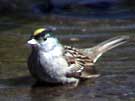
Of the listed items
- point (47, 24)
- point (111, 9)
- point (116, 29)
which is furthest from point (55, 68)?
point (111, 9)

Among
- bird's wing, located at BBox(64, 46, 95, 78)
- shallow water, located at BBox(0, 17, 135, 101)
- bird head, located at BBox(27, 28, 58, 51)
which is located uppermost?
bird head, located at BBox(27, 28, 58, 51)

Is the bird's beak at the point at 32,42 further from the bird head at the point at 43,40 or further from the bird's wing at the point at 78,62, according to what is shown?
the bird's wing at the point at 78,62

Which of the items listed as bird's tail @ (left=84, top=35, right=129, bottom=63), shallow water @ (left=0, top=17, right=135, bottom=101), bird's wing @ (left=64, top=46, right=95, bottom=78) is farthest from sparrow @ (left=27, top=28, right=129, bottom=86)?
bird's tail @ (left=84, top=35, right=129, bottom=63)

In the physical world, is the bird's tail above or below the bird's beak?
below

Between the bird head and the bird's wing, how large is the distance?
0.86 ft

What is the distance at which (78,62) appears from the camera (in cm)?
734

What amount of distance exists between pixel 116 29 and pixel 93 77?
3.02m

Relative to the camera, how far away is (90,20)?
11.4 metres

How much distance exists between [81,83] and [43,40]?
75 centimetres

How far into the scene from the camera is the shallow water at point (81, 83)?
664cm

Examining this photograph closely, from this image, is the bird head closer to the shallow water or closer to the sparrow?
the sparrow

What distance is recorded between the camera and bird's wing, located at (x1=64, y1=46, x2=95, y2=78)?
23.4 feet

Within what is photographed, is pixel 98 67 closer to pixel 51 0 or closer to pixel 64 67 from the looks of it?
pixel 64 67

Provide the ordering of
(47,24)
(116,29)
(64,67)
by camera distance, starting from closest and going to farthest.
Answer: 1. (64,67)
2. (116,29)
3. (47,24)
